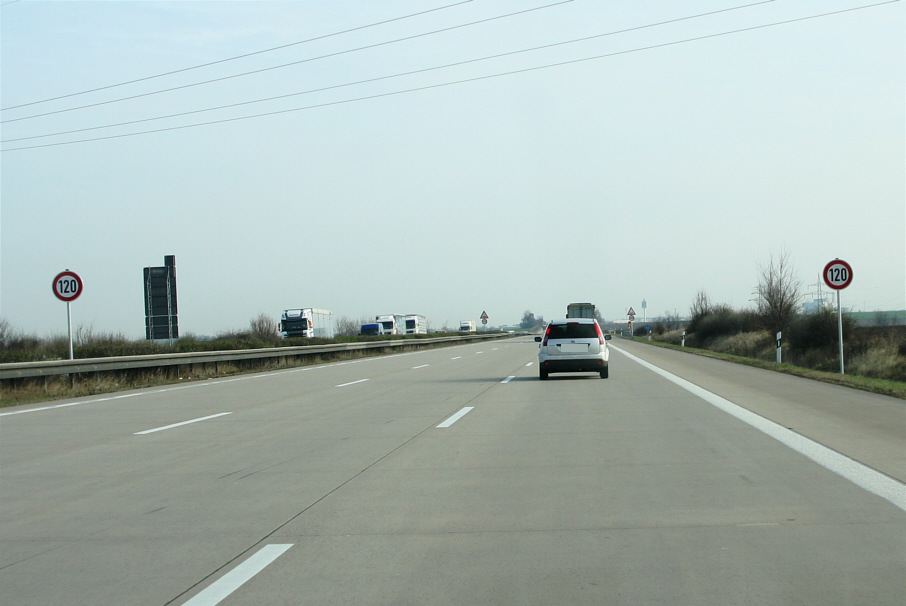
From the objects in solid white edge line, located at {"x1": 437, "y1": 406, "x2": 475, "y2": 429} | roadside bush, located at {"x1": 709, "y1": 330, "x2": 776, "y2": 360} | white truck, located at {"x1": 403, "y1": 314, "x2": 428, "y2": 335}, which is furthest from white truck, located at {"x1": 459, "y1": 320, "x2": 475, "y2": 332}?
solid white edge line, located at {"x1": 437, "y1": 406, "x2": 475, "y2": 429}

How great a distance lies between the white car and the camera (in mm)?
20969

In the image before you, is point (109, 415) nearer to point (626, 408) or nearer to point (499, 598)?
point (626, 408)

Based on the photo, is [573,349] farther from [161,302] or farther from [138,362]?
[161,302]

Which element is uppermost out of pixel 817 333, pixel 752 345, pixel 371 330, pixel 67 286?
pixel 67 286

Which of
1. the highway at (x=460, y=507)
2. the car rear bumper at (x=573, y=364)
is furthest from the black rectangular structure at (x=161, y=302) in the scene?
the highway at (x=460, y=507)

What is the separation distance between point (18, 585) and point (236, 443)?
19.2ft

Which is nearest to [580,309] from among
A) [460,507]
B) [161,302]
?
[161,302]

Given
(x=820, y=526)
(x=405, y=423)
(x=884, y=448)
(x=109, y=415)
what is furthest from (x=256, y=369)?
(x=820, y=526)

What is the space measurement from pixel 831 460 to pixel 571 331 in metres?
12.7

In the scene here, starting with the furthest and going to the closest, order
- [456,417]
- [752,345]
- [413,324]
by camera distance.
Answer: [413,324] < [752,345] < [456,417]

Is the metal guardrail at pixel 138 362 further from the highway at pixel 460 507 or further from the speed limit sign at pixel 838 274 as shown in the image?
the speed limit sign at pixel 838 274

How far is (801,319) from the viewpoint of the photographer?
40438mm

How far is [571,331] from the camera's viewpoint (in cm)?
2141

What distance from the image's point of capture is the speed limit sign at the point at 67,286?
21.8m
